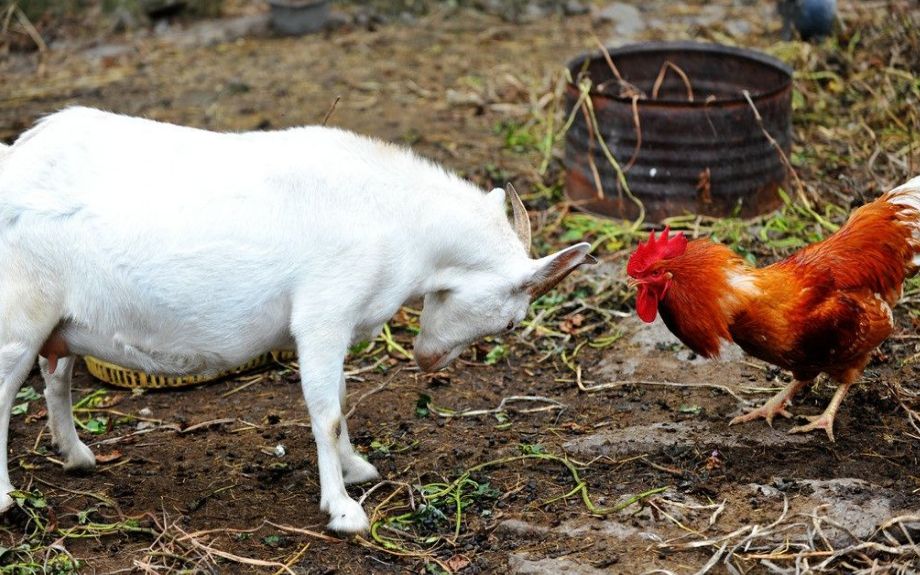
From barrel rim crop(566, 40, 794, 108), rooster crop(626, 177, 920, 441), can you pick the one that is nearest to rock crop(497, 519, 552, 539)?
rooster crop(626, 177, 920, 441)

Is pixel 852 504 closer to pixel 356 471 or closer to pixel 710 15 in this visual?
pixel 356 471

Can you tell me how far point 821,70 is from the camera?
372 inches

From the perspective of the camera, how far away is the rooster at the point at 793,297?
4.98 metres

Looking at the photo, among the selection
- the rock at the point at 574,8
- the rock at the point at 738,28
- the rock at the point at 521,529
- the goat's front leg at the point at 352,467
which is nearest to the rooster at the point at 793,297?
the rock at the point at 521,529

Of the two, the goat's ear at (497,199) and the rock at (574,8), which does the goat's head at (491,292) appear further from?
the rock at (574,8)

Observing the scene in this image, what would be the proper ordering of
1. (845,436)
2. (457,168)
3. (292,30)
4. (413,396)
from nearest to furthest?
(845,436)
(413,396)
(457,168)
(292,30)

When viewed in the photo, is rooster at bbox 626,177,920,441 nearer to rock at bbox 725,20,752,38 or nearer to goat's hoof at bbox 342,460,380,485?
goat's hoof at bbox 342,460,380,485

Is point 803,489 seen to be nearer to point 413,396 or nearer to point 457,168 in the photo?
point 413,396

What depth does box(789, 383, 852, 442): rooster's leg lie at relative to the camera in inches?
202

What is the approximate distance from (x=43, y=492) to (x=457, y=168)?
4.38 m

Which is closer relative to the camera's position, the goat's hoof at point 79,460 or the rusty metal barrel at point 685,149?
the goat's hoof at point 79,460

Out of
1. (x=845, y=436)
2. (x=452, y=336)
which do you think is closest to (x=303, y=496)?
(x=452, y=336)

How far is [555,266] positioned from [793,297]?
124 cm

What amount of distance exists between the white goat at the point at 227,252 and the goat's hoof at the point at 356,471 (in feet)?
1.26
